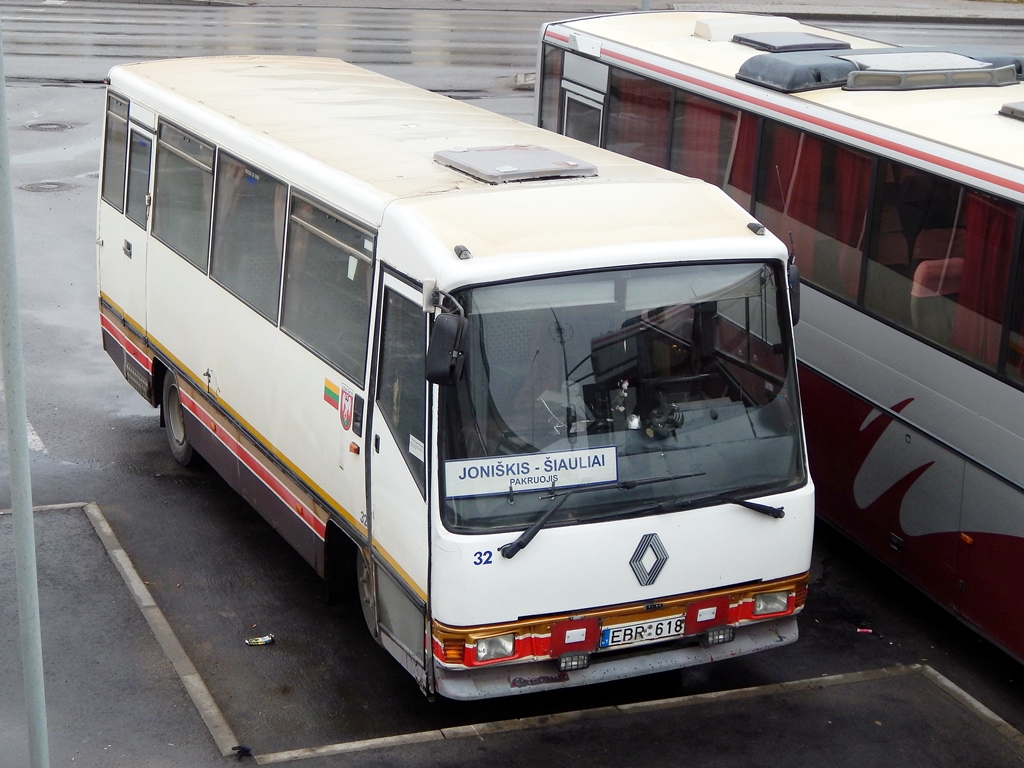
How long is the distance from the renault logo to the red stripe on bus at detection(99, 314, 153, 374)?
5.18 metres

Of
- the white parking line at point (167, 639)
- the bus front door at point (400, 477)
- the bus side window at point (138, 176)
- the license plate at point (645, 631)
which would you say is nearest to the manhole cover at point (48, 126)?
the bus side window at point (138, 176)

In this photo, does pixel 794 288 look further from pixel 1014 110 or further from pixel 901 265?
pixel 1014 110

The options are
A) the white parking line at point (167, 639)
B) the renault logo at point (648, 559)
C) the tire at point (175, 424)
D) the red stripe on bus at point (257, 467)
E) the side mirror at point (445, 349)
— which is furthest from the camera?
the tire at point (175, 424)

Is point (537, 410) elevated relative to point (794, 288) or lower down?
lower down

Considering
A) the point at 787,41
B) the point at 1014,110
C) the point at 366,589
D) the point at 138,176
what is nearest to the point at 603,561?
the point at 366,589

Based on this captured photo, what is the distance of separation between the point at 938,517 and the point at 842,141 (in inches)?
96.7

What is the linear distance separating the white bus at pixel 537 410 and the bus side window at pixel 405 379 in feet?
0.05

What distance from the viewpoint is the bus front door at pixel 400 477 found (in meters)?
6.52

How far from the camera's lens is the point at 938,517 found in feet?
26.4

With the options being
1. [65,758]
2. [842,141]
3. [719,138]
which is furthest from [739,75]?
[65,758]

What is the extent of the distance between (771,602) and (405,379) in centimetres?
220

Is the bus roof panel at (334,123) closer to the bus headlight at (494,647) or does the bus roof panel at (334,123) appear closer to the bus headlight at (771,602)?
the bus headlight at (494,647)

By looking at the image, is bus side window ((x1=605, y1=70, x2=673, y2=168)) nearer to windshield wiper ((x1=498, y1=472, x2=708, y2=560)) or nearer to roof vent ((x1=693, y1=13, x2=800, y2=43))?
roof vent ((x1=693, y1=13, x2=800, y2=43))

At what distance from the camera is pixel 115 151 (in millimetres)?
11109
